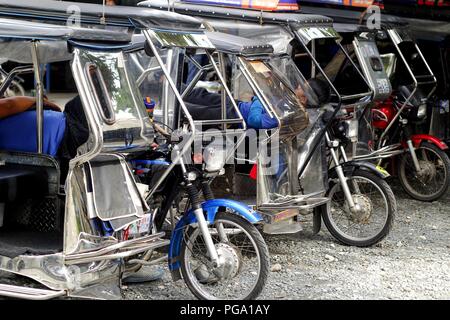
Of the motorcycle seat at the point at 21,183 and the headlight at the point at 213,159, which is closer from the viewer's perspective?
the motorcycle seat at the point at 21,183

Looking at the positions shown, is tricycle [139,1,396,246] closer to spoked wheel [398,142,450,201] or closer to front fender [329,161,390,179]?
front fender [329,161,390,179]

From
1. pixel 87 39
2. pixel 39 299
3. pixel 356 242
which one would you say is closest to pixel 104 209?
pixel 39 299

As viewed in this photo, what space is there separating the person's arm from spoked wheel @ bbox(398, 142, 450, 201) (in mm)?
4976

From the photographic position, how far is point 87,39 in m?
4.80

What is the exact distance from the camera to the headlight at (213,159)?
5.40 meters

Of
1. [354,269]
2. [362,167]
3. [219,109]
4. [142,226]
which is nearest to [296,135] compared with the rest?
[219,109]

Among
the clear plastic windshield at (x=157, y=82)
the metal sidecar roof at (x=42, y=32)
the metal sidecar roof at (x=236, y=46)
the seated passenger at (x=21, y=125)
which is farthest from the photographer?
the clear plastic windshield at (x=157, y=82)

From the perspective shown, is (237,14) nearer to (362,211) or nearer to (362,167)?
(362,167)

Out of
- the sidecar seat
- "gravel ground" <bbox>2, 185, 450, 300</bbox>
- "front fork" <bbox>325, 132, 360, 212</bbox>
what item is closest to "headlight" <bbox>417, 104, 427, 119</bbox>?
"gravel ground" <bbox>2, 185, 450, 300</bbox>

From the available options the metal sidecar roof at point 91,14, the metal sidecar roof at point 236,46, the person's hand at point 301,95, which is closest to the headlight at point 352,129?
the person's hand at point 301,95

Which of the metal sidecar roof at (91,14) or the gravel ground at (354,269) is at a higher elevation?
the metal sidecar roof at (91,14)

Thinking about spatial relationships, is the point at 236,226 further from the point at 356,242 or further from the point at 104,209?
the point at 356,242

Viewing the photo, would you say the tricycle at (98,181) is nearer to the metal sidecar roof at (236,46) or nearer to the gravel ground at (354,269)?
the metal sidecar roof at (236,46)

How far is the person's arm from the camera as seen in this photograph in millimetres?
5727
